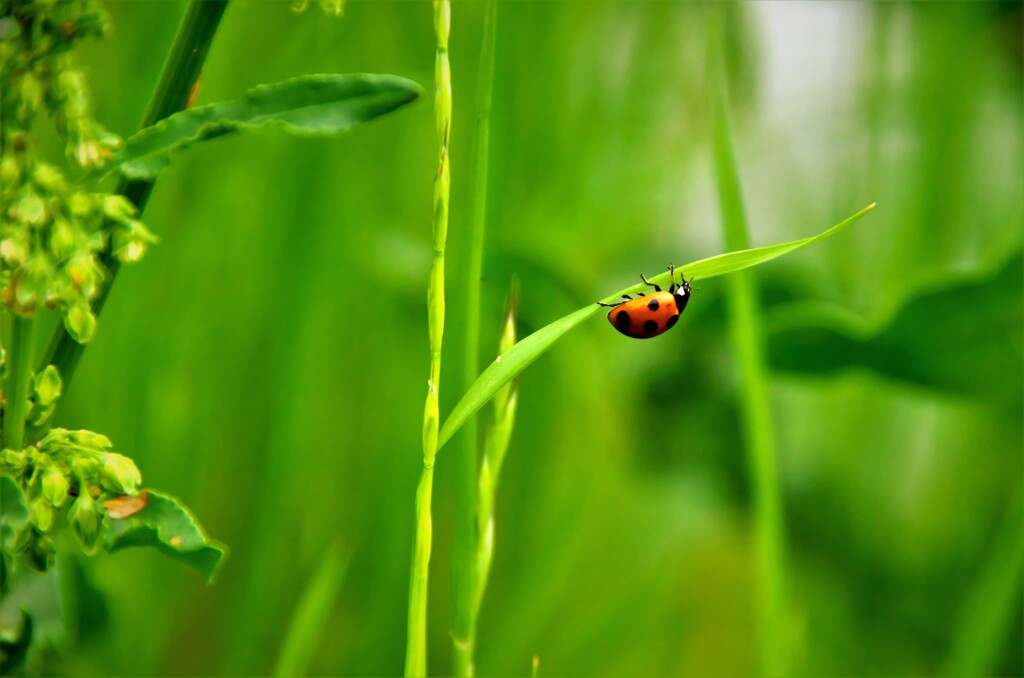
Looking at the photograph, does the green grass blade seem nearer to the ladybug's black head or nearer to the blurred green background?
the blurred green background

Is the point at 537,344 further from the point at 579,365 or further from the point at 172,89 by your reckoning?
the point at 579,365

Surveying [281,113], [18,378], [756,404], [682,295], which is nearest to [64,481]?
[18,378]

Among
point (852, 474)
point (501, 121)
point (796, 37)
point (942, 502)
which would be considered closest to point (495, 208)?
point (501, 121)

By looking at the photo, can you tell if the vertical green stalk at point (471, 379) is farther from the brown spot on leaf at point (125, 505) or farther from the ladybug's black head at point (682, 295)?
the ladybug's black head at point (682, 295)

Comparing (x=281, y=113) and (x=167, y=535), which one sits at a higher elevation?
(x=281, y=113)

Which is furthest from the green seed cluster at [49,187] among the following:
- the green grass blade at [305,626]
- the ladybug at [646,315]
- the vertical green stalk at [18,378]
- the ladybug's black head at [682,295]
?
the ladybug's black head at [682,295]

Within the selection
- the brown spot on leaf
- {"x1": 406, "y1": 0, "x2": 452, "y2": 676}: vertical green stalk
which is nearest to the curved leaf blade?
{"x1": 406, "y1": 0, "x2": 452, "y2": 676}: vertical green stalk

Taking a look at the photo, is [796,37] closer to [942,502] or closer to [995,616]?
[942,502]
